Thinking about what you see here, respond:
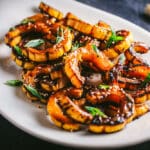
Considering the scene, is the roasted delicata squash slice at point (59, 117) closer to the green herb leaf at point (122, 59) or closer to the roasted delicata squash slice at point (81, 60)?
the roasted delicata squash slice at point (81, 60)

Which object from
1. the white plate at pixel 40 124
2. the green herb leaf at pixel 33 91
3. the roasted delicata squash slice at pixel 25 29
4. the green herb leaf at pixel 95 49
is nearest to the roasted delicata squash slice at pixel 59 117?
the white plate at pixel 40 124

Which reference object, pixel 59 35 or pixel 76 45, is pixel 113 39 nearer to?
pixel 76 45

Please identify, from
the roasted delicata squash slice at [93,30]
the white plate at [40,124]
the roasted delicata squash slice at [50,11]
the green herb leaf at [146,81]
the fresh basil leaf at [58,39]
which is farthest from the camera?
the roasted delicata squash slice at [50,11]

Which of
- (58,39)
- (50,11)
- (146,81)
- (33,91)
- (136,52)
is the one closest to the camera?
(33,91)

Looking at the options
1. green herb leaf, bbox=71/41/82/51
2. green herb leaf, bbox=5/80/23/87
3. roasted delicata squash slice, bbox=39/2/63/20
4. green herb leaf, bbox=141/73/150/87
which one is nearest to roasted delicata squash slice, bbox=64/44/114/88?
green herb leaf, bbox=71/41/82/51

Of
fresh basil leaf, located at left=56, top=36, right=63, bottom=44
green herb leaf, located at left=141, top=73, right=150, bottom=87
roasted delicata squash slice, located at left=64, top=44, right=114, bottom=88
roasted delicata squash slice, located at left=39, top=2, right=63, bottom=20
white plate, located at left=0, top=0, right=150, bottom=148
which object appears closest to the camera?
white plate, located at left=0, top=0, right=150, bottom=148

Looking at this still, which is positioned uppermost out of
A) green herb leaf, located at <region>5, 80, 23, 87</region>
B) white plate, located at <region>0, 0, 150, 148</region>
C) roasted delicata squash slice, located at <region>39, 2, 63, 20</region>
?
roasted delicata squash slice, located at <region>39, 2, 63, 20</region>

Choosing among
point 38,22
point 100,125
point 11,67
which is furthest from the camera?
point 38,22

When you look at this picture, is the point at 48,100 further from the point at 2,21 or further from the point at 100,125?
the point at 2,21

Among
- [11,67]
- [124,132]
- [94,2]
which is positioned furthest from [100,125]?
[94,2]

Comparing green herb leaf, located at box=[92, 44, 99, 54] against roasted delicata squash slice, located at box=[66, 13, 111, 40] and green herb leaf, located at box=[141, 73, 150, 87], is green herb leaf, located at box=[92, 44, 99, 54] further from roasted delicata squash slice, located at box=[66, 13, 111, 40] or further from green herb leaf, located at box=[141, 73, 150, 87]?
green herb leaf, located at box=[141, 73, 150, 87]

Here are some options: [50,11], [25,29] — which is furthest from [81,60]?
[50,11]
